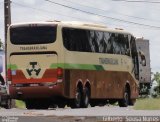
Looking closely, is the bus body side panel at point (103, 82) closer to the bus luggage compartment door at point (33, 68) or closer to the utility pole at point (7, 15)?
the bus luggage compartment door at point (33, 68)

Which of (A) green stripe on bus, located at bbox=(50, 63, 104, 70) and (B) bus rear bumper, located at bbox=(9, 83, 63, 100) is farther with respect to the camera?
(B) bus rear bumper, located at bbox=(9, 83, 63, 100)

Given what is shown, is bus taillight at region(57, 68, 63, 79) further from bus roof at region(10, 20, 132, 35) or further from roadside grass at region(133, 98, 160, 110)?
roadside grass at region(133, 98, 160, 110)

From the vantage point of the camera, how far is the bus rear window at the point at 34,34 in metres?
28.4

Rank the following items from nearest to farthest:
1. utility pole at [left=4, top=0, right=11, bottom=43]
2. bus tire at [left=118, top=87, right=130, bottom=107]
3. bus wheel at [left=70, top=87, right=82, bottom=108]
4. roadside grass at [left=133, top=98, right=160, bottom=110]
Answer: roadside grass at [left=133, top=98, right=160, bottom=110], bus wheel at [left=70, top=87, right=82, bottom=108], bus tire at [left=118, top=87, right=130, bottom=107], utility pole at [left=4, top=0, right=11, bottom=43]

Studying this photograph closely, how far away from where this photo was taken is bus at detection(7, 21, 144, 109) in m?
28.4

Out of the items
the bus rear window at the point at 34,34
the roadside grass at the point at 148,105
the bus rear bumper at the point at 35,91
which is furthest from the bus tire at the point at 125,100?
the bus rear window at the point at 34,34

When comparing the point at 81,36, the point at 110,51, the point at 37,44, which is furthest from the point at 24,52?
the point at 110,51

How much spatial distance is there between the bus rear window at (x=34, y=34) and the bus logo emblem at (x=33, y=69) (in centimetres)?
89

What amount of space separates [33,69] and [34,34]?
55.9 inches

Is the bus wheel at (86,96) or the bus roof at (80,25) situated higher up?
the bus roof at (80,25)

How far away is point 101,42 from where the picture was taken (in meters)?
31.7

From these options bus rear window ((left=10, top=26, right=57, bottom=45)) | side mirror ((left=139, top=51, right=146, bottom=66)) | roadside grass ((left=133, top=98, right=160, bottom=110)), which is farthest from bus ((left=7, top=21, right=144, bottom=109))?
side mirror ((left=139, top=51, right=146, bottom=66))

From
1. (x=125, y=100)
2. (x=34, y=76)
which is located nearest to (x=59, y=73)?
(x=34, y=76)

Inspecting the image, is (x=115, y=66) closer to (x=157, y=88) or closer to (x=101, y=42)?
(x=101, y=42)
